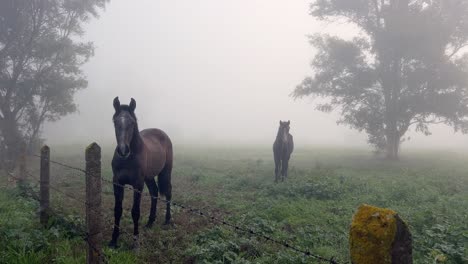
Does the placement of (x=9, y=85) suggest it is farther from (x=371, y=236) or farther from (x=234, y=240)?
(x=371, y=236)

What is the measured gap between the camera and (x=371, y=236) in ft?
8.48

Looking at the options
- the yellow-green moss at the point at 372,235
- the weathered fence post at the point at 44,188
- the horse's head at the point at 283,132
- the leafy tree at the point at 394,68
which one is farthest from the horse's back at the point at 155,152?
the leafy tree at the point at 394,68

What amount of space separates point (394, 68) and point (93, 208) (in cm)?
2596

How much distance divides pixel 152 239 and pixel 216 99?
177701 mm

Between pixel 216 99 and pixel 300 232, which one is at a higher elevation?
pixel 216 99

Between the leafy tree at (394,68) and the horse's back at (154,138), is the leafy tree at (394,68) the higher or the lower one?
the higher one

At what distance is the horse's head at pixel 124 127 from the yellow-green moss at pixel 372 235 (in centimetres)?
528

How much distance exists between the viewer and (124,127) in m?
7.11

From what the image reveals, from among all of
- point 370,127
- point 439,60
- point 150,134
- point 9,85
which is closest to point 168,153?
point 150,134

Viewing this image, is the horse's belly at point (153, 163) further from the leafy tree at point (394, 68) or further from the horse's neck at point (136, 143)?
the leafy tree at point (394, 68)

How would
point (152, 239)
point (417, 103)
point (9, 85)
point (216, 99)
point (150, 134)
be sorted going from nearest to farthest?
point (152, 239) → point (150, 134) → point (9, 85) → point (417, 103) → point (216, 99)

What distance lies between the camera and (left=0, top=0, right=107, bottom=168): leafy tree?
21625 mm

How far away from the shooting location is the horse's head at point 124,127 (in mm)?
6973

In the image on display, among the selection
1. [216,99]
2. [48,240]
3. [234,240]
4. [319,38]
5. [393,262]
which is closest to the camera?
[393,262]
